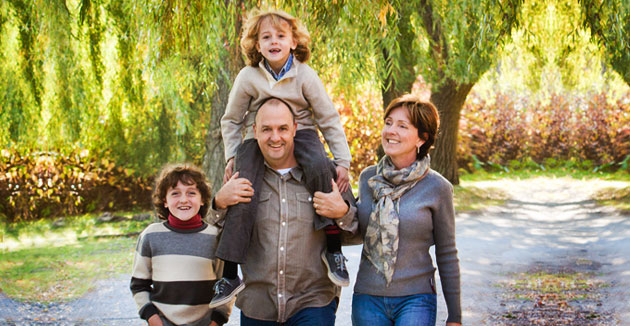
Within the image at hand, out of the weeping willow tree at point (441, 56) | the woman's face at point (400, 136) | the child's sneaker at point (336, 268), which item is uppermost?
the weeping willow tree at point (441, 56)

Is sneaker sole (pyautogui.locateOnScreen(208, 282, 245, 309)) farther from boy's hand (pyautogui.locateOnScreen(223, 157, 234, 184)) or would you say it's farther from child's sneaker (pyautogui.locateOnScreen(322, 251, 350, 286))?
boy's hand (pyautogui.locateOnScreen(223, 157, 234, 184))

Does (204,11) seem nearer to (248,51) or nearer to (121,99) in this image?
(248,51)

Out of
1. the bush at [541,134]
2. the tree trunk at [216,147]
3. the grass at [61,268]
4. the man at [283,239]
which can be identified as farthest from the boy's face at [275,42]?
the bush at [541,134]

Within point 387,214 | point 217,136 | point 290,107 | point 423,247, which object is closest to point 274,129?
point 290,107

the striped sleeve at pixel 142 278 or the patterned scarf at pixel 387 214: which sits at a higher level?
the patterned scarf at pixel 387 214

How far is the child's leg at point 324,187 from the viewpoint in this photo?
9.12 feet

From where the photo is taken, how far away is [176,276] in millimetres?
3004

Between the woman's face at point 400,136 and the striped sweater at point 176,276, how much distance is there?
2.96 feet

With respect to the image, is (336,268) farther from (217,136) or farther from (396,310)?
(217,136)

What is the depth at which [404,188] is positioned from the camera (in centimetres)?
286

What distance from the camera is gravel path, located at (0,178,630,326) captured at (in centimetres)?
588

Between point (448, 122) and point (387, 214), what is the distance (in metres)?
10.3

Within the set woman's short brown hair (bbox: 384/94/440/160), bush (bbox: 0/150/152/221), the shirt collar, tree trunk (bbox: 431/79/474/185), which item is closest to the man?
the shirt collar

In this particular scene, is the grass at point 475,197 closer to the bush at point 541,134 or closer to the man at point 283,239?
the bush at point 541,134
